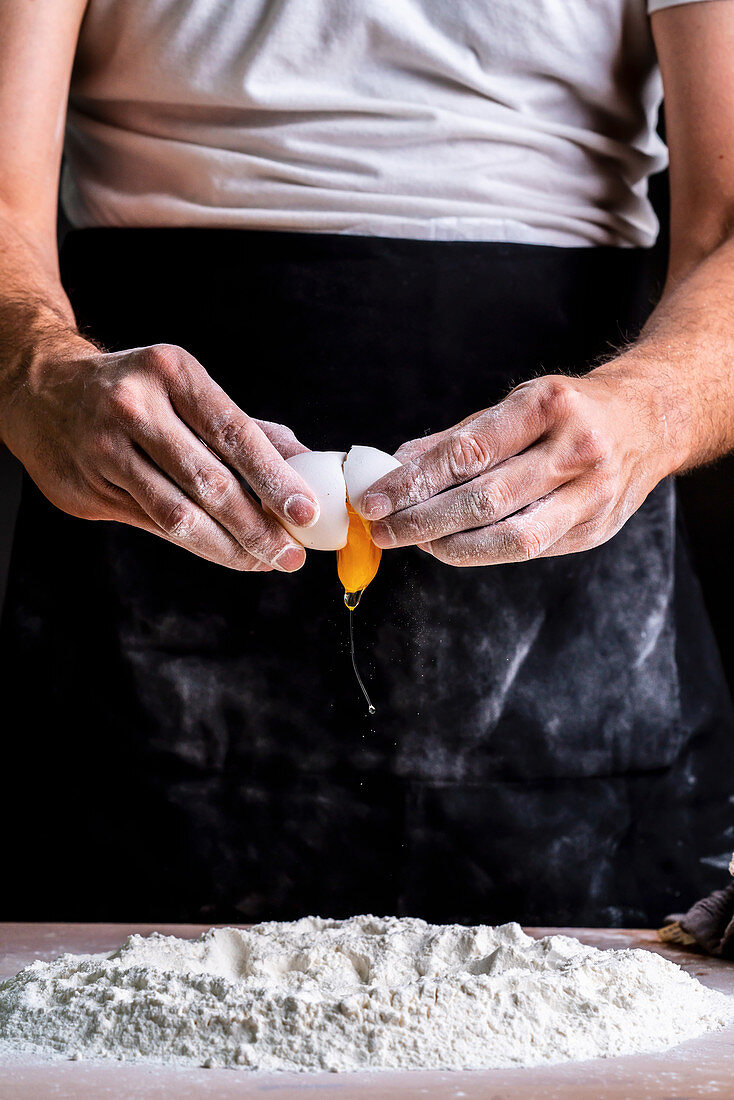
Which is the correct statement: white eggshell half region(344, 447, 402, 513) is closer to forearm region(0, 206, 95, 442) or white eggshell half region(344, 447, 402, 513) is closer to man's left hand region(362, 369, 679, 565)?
man's left hand region(362, 369, 679, 565)

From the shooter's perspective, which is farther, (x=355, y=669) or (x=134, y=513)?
(x=355, y=669)

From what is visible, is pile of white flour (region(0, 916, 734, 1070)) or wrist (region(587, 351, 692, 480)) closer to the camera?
pile of white flour (region(0, 916, 734, 1070))

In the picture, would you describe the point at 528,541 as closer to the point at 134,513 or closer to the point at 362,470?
the point at 362,470

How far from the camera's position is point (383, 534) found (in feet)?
3.05

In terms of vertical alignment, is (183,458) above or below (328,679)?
above

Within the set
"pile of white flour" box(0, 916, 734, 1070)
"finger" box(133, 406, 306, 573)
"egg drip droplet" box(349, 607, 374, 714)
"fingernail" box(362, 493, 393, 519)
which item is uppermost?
"fingernail" box(362, 493, 393, 519)

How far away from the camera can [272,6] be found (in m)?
1.31

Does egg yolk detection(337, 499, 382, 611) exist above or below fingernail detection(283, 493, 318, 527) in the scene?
below

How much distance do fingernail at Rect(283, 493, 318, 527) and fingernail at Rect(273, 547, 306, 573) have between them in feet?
0.13

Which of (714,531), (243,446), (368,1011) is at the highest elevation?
(243,446)

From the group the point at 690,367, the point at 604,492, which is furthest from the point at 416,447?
the point at 690,367

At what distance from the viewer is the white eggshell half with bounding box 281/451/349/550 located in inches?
37.3

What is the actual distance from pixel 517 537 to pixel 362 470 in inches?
5.8

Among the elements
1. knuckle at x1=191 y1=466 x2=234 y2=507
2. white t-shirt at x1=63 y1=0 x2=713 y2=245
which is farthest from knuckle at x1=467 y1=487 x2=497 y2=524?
white t-shirt at x1=63 y1=0 x2=713 y2=245
